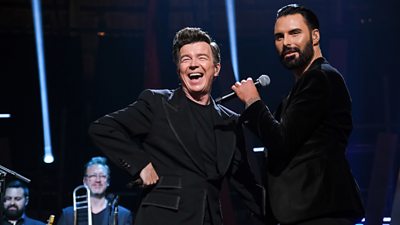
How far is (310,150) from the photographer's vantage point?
7.38ft

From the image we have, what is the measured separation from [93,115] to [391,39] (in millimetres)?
3216

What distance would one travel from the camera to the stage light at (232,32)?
623cm

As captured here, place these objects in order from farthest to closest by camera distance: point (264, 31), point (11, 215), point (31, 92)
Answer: point (264, 31), point (31, 92), point (11, 215)

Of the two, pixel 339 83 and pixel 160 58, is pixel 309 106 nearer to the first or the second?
pixel 339 83

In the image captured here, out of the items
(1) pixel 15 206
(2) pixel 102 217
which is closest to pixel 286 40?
(2) pixel 102 217

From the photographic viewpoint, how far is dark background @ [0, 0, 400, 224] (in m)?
6.40

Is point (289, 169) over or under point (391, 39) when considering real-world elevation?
under

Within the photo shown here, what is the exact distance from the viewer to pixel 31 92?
6.39m

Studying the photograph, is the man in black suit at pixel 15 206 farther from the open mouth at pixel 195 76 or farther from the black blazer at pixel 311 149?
the black blazer at pixel 311 149

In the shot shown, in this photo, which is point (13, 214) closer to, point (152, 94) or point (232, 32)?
point (232, 32)

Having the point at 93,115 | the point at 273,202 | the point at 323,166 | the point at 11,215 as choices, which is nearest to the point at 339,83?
the point at 323,166

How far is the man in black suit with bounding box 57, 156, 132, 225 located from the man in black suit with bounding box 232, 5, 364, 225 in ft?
10.3

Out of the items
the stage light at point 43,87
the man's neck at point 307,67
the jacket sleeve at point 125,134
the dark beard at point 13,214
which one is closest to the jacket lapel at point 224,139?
the jacket sleeve at point 125,134

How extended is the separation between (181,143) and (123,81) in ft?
13.5
